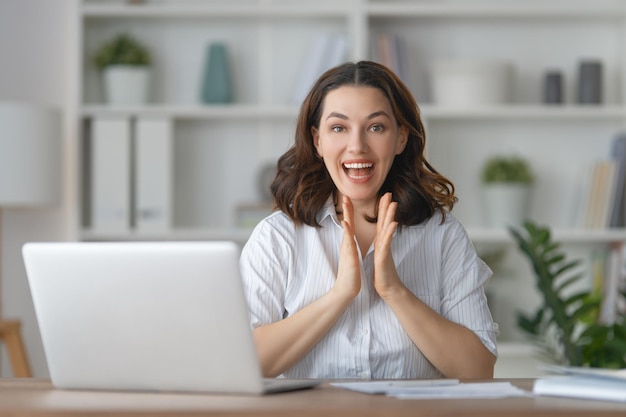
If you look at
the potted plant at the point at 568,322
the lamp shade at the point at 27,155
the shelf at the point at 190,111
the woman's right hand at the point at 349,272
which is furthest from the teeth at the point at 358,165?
the lamp shade at the point at 27,155

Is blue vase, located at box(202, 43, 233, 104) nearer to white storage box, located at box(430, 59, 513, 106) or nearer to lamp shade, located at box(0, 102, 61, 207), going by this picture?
lamp shade, located at box(0, 102, 61, 207)

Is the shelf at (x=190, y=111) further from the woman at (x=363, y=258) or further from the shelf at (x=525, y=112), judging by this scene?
the woman at (x=363, y=258)

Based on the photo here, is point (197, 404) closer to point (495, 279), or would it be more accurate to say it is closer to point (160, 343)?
point (160, 343)

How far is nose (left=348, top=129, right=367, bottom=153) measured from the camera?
204 centimetres

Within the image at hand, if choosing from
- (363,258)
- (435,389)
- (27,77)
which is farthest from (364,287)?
(27,77)

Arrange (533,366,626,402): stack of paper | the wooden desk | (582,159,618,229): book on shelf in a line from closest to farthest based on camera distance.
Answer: the wooden desk → (533,366,626,402): stack of paper → (582,159,618,229): book on shelf

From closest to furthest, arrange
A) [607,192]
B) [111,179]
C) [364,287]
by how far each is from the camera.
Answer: [364,287]
[111,179]
[607,192]

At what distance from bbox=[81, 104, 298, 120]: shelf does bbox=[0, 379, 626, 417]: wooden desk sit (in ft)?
8.64

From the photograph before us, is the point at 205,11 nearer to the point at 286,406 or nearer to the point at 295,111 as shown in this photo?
the point at 295,111

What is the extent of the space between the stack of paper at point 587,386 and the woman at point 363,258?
0.50 metres

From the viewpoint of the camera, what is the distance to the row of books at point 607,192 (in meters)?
4.05

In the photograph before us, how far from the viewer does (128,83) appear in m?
4.00

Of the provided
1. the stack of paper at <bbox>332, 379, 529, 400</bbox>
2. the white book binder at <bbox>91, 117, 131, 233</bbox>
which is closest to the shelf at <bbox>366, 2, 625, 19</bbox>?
the white book binder at <bbox>91, 117, 131, 233</bbox>

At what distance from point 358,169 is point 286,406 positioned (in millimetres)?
868
